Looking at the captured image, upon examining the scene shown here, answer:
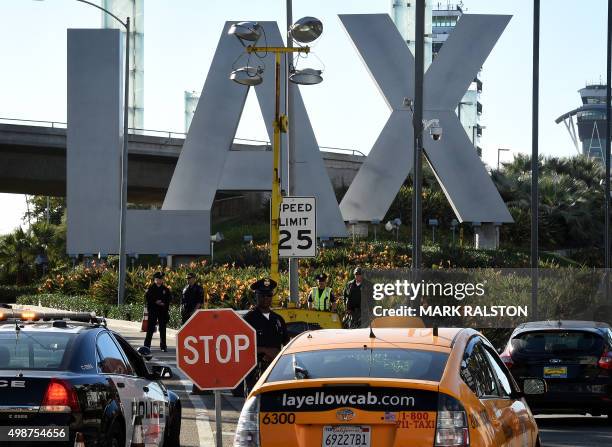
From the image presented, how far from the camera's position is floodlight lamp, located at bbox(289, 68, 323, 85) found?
2348 cm

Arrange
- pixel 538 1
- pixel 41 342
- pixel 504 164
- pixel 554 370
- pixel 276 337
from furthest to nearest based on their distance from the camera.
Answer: pixel 504 164 < pixel 538 1 < pixel 554 370 < pixel 276 337 < pixel 41 342

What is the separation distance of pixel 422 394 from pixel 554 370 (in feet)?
28.6

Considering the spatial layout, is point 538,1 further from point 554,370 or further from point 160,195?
point 160,195

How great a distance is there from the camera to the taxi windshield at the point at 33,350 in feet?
A: 35.1

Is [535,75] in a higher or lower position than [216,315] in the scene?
higher

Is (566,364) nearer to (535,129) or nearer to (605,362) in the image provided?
(605,362)

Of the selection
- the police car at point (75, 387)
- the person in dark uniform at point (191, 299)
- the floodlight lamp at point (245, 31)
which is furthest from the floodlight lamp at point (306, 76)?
the police car at point (75, 387)

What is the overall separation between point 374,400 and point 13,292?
5696 cm

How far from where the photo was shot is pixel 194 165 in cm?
4959

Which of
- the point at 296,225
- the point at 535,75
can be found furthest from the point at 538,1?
the point at 296,225

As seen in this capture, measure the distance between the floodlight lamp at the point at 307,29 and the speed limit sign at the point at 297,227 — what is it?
2827 mm

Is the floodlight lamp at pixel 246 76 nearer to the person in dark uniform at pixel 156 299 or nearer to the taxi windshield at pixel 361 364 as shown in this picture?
the person in dark uniform at pixel 156 299

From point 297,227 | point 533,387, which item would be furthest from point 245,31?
point 533,387

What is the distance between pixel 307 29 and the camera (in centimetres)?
2330
